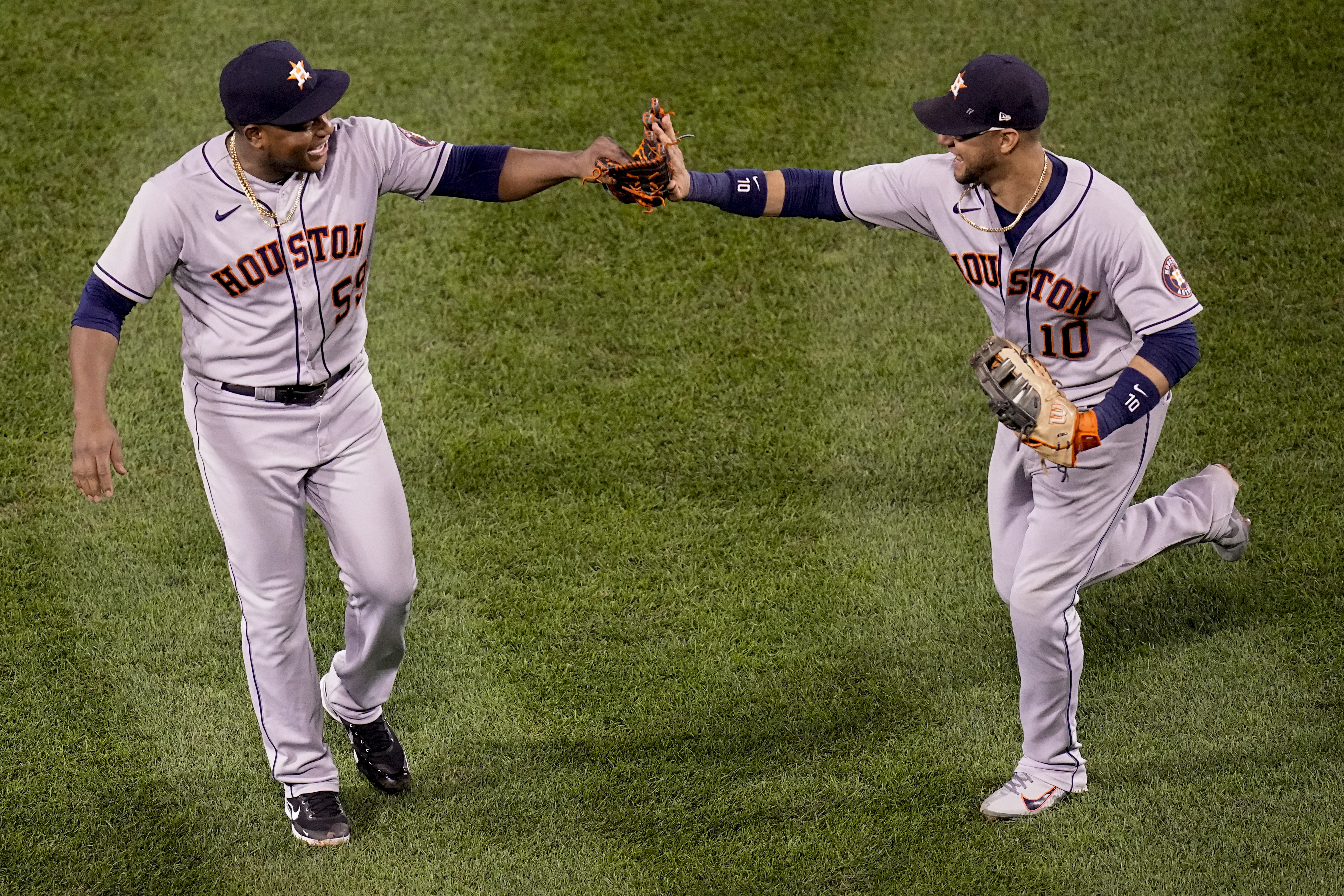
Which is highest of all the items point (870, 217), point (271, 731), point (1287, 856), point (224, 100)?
point (224, 100)

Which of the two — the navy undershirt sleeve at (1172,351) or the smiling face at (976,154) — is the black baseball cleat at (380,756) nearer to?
the smiling face at (976,154)

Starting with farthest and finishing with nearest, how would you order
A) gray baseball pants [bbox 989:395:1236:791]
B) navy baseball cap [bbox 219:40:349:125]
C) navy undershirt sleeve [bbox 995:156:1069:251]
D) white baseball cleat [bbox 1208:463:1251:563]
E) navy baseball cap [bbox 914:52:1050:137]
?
white baseball cleat [bbox 1208:463:1251:563] → gray baseball pants [bbox 989:395:1236:791] → navy undershirt sleeve [bbox 995:156:1069:251] → navy baseball cap [bbox 914:52:1050:137] → navy baseball cap [bbox 219:40:349:125]

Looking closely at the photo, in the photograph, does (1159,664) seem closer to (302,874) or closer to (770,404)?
(770,404)

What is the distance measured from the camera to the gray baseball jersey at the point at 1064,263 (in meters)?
3.99

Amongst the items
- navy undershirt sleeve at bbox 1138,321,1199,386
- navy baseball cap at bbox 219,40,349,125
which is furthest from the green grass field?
navy baseball cap at bbox 219,40,349,125

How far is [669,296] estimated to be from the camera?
6578 millimetres

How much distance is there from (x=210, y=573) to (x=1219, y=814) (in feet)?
11.4

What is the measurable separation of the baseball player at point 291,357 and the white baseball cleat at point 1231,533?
2304mm

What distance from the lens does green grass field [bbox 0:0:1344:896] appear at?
446 cm

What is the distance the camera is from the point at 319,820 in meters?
4.42

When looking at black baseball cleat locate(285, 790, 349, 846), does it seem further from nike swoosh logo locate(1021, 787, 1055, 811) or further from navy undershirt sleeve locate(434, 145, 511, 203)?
nike swoosh logo locate(1021, 787, 1055, 811)

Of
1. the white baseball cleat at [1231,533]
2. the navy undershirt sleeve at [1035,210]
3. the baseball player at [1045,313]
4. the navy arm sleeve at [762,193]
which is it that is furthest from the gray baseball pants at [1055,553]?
the navy arm sleeve at [762,193]

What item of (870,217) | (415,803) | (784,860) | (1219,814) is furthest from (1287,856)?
(415,803)

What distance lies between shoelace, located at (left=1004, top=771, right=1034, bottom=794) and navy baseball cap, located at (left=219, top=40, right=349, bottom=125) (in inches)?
108
